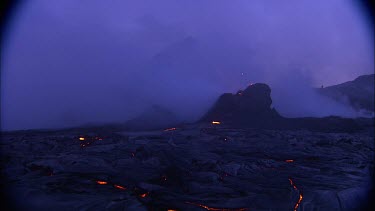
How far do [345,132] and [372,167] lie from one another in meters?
19.3

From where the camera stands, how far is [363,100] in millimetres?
87062

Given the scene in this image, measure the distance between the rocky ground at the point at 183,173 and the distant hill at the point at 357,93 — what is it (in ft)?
204

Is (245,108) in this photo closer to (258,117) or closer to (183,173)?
(258,117)

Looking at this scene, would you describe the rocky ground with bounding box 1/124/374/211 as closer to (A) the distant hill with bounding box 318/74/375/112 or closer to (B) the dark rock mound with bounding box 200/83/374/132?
(B) the dark rock mound with bounding box 200/83/374/132

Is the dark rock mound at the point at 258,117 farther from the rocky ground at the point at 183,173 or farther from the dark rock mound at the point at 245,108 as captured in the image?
the rocky ground at the point at 183,173

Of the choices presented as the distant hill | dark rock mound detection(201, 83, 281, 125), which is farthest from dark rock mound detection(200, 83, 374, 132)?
the distant hill

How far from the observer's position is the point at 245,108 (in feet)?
140

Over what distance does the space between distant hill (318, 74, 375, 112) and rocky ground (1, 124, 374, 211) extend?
62.1m

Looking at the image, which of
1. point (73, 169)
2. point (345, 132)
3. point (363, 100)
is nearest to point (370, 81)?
point (363, 100)

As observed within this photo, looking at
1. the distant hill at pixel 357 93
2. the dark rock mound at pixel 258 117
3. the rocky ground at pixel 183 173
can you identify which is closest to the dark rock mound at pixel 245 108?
the dark rock mound at pixel 258 117

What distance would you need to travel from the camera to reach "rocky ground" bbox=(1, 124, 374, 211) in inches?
541

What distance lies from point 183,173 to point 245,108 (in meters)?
26.1

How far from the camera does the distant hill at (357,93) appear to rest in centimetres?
8450

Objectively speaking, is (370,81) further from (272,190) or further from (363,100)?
(272,190)
